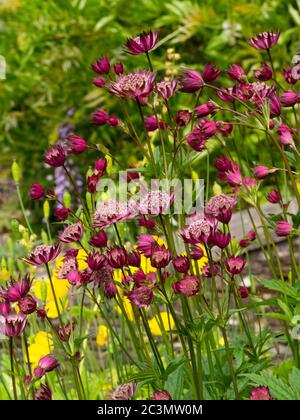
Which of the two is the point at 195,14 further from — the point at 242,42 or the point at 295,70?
the point at 295,70

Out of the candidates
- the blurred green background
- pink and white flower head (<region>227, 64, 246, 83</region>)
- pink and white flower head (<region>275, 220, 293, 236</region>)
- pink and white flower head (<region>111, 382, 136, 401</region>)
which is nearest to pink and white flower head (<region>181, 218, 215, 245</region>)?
pink and white flower head (<region>275, 220, 293, 236</region>)

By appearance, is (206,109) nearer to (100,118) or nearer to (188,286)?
(100,118)

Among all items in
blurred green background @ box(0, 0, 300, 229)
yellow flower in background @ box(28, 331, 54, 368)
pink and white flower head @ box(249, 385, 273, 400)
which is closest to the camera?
pink and white flower head @ box(249, 385, 273, 400)

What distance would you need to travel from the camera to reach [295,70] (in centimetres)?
150

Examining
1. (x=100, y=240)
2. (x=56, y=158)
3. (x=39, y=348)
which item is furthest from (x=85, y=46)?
(x=100, y=240)

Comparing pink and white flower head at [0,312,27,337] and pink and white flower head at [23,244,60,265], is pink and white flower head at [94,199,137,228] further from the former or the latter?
pink and white flower head at [0,312,27,337]

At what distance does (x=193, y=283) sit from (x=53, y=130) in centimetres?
399

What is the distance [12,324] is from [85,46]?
3.84 m

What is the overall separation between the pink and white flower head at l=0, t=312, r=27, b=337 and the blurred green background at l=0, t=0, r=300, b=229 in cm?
293

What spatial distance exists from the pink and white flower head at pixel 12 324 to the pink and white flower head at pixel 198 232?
29 centimetres

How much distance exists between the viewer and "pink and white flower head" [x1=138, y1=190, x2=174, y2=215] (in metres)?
1.27

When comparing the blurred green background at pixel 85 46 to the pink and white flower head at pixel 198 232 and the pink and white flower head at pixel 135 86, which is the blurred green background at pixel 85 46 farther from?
the pink and white flower head at pixel 198 232

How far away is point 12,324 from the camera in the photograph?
131 centimetres
